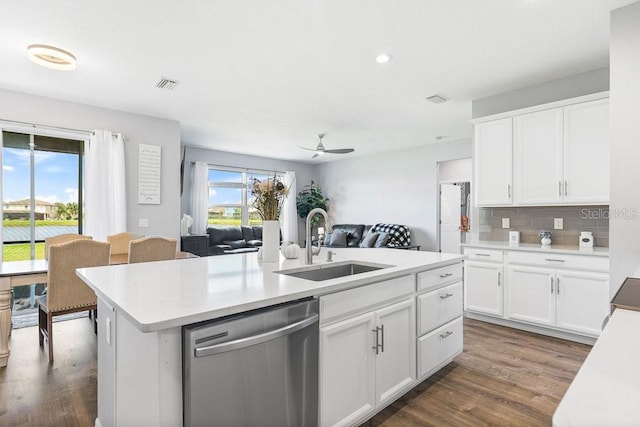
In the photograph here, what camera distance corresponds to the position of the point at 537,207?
3.77 m

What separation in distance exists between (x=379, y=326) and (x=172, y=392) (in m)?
1.11

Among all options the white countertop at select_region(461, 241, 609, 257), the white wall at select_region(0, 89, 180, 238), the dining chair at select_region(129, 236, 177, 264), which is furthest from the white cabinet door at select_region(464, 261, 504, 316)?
the white wall at select_region(0, 89, 180, 238)

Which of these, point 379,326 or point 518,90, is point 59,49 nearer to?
point 379,326

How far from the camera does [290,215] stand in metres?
8.42

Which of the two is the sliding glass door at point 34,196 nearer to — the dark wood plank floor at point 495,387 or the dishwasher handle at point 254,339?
the dishwasher handle at point 254,339

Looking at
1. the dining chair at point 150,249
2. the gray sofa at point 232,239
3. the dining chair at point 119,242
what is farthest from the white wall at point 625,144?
the gray sofa at point 232,239

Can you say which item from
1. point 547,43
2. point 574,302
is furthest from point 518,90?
point 574,302

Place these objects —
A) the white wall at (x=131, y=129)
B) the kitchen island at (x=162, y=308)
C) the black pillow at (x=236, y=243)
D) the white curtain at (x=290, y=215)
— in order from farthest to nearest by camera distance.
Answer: the white curtain at (x=290, y=215) < the black pillow at (x=236, y=243) < the white wall at (x=131, y=129) < the kitchen island at (x=162, y=308)

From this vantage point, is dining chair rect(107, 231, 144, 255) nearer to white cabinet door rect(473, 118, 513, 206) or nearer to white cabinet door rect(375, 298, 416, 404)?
white cabinet door rect(375, 298, 416, 404)

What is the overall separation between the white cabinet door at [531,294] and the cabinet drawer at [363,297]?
1950 millimetres

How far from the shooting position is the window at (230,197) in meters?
7.43

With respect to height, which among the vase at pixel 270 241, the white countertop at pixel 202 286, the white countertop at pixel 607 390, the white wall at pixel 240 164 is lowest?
the white countertop at pixel 202 286

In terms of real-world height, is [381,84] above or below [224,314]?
above

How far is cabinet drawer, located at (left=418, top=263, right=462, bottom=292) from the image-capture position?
2.26 meters
